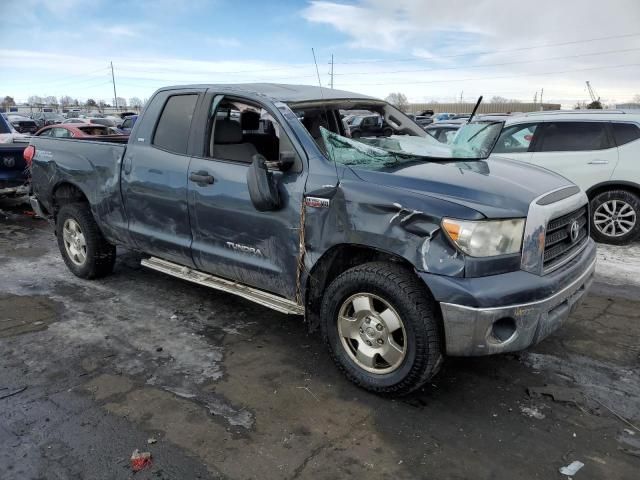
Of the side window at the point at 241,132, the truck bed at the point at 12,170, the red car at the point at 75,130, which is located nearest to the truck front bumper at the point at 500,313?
the side window at the point at 241,132

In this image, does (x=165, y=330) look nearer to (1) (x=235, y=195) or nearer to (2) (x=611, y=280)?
(1) (x=235, y=195)

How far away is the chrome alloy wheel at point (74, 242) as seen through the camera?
5.48 metres

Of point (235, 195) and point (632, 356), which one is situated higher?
point (235, 195)

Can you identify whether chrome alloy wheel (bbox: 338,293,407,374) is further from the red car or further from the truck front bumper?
the red car

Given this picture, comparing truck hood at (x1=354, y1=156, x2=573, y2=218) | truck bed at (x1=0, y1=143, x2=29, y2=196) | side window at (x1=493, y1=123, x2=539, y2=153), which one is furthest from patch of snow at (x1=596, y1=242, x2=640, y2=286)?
truck bed at (x1=0, y1=143, x2=29, y2=196)

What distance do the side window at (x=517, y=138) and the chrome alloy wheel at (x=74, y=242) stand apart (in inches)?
225

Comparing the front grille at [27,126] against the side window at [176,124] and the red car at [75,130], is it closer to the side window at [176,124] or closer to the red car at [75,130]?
the red car at [75,130]

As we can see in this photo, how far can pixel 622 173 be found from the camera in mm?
6973

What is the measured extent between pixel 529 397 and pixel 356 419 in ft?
3.78

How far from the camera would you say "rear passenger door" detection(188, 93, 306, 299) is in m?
3.56

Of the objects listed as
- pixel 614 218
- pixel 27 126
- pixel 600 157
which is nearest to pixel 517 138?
pixel 600 157

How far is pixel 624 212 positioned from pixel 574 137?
1.25m

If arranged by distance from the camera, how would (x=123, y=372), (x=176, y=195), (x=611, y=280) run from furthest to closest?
(x=611, y=280), (x=176, y=195), (x=123, y=372)

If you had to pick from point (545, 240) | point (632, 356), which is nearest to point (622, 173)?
point (632, 356)
